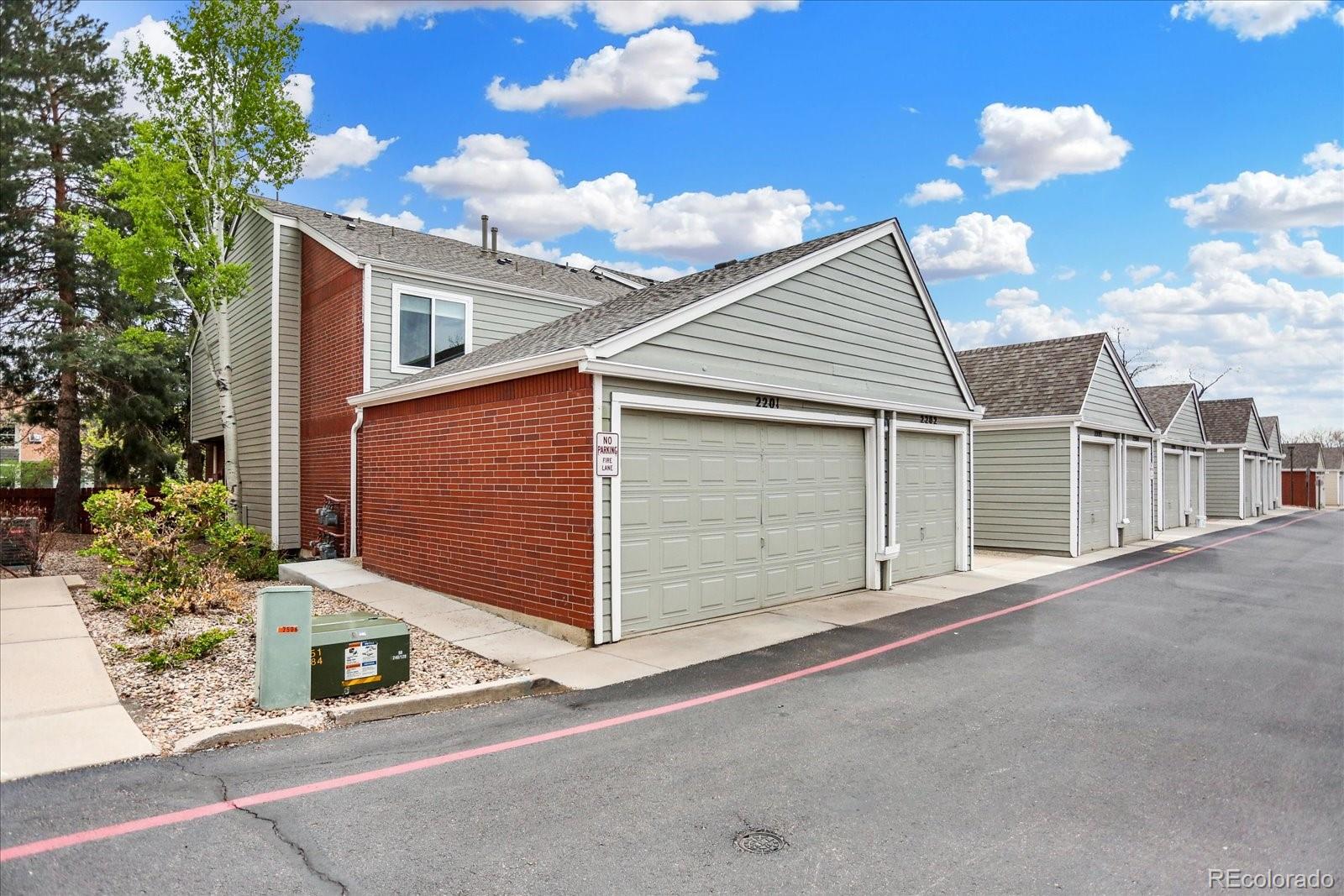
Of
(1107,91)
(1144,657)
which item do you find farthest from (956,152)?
(1144,657)

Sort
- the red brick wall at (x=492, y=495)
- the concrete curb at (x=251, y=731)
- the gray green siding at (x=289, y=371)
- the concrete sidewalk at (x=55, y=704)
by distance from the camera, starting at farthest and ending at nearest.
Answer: the gray green siding at (x=289, y=371) → the red brick wall at (x=492, y=495) → the concrete curb at (x=251, y=731) → the concrete sidewalk at (x=55, y=704)

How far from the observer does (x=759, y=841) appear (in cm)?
381

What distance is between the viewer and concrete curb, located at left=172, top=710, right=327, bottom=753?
16.1 ft

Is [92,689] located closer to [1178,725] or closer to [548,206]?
[1178,725]

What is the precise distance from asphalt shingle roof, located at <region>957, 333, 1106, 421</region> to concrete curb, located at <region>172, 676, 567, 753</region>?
599 inches

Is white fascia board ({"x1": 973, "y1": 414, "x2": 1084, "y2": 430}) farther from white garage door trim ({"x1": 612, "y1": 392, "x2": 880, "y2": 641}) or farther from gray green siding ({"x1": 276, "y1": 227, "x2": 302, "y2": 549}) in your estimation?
gray green siding ({"x1": 276, "y1": 227, "x2": 302, "y2": 549})

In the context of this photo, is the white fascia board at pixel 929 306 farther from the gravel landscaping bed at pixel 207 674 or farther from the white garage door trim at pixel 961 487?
the gravel landscaping bed at pixel 207 674

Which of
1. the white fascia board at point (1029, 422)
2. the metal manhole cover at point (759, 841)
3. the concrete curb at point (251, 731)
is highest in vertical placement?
the white fascia board at point (1029, 422)

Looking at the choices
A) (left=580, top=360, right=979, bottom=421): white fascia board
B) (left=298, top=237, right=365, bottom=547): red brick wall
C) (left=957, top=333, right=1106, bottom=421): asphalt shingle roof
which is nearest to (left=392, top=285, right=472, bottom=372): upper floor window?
(left=298, top=237, right=365, bottom=547): red brick wall

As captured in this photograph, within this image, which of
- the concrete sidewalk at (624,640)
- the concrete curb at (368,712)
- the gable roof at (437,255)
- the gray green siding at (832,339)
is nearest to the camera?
the concrete curb at (368,712)

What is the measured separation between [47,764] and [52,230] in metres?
20.8

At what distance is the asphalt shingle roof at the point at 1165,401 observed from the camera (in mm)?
26688

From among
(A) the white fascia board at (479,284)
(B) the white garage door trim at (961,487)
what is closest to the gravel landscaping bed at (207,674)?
(A) the white fascia board at (479,284)

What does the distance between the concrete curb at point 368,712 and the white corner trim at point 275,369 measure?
11843mm
